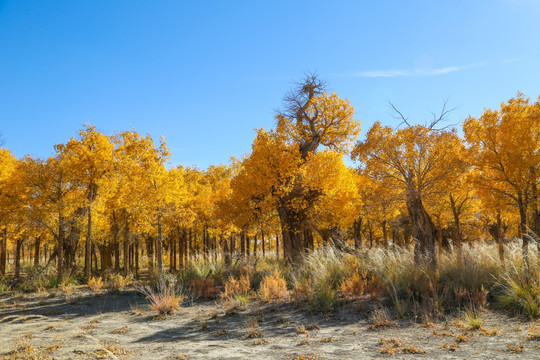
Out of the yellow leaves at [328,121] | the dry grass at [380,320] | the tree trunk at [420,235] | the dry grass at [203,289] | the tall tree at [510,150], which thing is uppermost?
the yellow leaves at [328,121]

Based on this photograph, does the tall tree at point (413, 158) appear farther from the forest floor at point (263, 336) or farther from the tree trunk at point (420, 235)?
the forest floor at point (263, 336)

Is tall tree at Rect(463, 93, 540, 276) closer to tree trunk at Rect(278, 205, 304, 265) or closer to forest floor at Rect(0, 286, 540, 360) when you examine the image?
forest floor at Rect(0, 286, 540, 360)

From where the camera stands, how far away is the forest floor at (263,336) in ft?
17.8

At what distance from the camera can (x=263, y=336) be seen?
6.76 m

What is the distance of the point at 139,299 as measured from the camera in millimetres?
12656

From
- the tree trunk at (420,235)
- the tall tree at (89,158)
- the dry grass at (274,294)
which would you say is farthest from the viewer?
the tall tree at (89,158)

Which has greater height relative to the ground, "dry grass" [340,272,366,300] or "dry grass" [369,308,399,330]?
"dry grass" [340,272,366,300]

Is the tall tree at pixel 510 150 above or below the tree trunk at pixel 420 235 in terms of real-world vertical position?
above

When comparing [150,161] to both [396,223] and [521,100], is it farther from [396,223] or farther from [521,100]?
[396,223]

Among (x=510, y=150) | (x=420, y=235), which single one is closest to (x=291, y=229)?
(x=420, y=235)

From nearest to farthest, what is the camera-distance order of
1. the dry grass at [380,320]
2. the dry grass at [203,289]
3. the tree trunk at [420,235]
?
1. the dry grass at [380,320]
2. the tree trunk at [420,235]
3. the dry grass at [203,289]

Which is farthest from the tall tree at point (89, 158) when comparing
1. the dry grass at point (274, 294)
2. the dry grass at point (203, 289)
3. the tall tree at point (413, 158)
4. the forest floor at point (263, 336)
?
the tall tree at point (413, 158)

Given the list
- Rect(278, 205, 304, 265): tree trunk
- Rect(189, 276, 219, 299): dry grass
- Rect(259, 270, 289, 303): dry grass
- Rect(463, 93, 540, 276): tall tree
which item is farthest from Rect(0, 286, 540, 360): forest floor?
Rect(278, 205, 304, 265): tree trunk

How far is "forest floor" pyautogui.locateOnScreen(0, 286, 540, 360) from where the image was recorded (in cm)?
541
